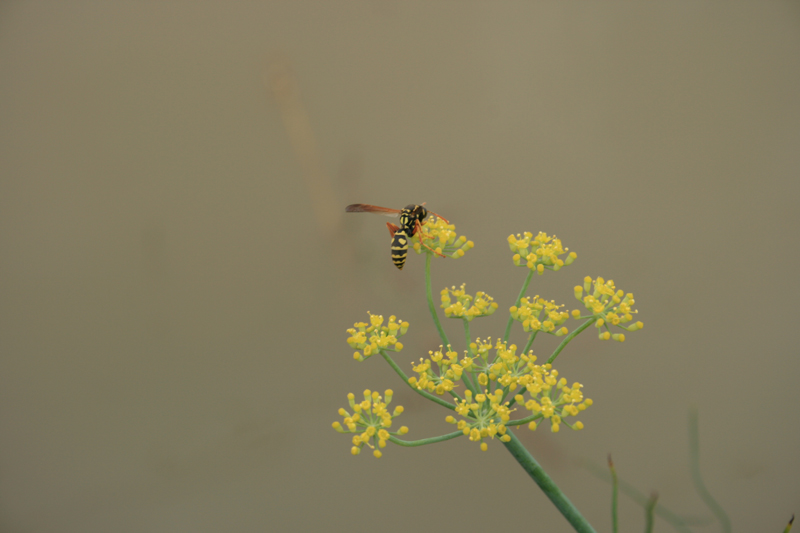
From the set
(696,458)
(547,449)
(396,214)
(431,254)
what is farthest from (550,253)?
(696,458)

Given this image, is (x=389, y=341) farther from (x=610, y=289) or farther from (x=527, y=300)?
(x=610, y=289)

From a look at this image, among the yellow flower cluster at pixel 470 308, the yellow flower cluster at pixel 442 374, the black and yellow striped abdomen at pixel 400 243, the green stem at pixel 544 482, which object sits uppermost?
the black and yellow striped abdomen at pixel 400 243

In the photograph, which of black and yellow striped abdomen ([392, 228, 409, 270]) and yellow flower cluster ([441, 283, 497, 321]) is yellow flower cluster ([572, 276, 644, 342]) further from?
black and yellow striped abdomen ([392, 228, 409, 270])

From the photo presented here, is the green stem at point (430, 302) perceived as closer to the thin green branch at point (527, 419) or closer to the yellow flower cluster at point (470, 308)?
the yellow flower cluster at point (470, 308)

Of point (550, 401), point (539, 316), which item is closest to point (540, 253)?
point (539, 316)

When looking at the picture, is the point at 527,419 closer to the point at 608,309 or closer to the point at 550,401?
the point at 550,401

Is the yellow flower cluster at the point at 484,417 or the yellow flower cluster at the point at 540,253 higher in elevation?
the yellow flower cluster at the point at 540,253

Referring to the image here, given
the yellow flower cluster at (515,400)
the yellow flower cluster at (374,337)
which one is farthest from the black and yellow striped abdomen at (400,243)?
the yellow flower cluster at (515,400)
